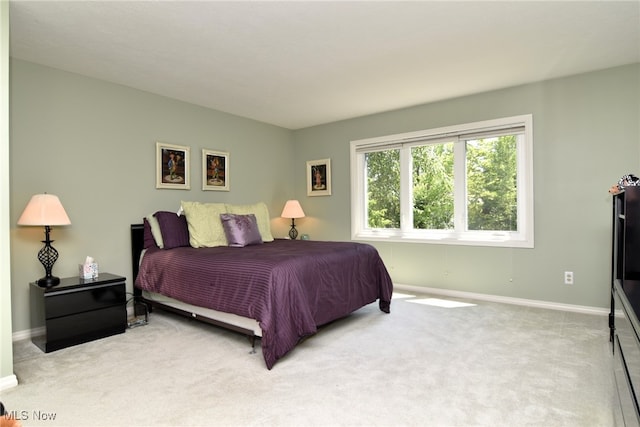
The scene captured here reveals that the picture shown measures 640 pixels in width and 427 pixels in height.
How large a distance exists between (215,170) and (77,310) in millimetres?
2303

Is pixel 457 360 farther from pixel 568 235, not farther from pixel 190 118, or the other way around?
pixel 190 118

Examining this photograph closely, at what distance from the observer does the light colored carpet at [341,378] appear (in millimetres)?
1854

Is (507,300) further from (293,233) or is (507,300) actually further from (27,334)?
(27,334)

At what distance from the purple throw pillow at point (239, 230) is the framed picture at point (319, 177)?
5.75 feet

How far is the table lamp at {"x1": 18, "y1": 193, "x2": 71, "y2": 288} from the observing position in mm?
2781

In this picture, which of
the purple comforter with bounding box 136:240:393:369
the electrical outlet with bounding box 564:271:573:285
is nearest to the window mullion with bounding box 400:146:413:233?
the purple comforter with bounding box 136:240:393:369

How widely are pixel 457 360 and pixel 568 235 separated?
2.11 meters

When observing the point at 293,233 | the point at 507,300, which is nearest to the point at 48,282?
the point at 293,233

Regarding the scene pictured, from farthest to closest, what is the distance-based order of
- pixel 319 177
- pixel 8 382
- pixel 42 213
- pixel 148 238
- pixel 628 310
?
1. pixel 319 177
2. pixel 148 238
3. pixel 42 213
4. pixel 8 382
5. pixel 628 310

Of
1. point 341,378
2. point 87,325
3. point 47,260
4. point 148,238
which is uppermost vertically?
point 148,238

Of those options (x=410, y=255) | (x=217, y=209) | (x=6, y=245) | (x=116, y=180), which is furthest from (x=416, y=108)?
(x=6, y=245)

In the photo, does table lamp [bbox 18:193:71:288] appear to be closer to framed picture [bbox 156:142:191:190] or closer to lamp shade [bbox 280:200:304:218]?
framed picture [bbox 156:142:191:190]

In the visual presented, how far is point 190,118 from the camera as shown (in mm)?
4402

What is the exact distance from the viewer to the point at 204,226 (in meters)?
3.83
